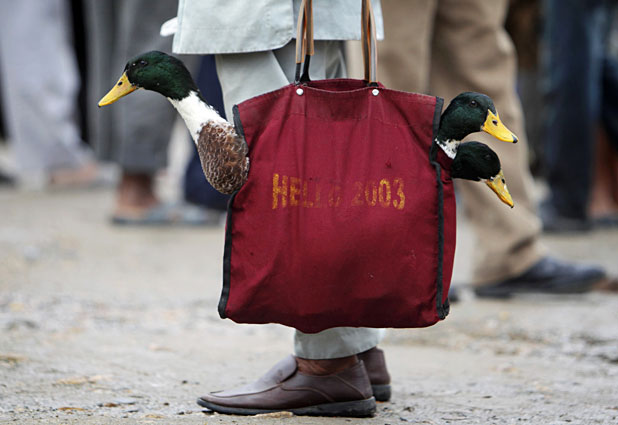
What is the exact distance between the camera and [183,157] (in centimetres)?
817

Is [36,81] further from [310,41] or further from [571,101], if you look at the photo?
[310,41]

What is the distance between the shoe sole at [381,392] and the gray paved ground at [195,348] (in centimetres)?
4

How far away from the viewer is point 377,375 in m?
2.26

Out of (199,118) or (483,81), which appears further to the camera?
(483,81)

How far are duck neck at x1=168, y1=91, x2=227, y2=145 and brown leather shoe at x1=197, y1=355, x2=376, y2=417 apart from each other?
56 cm

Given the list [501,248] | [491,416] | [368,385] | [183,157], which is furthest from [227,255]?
[183,157]

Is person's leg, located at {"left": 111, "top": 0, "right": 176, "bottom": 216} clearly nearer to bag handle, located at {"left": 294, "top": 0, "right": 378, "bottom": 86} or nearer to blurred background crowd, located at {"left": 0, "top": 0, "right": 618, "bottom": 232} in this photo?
blurred background crowd, located at {"left": 0, "top": 0, "right": 618, "bottom": 232}

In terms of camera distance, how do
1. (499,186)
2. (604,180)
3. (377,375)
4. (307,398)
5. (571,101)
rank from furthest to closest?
(604,180) → (571,101) → (377,375) → (307,398) → (499,186)

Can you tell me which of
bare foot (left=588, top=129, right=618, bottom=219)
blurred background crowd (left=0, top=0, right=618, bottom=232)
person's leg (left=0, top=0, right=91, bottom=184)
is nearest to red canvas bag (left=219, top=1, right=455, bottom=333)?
blurred background crowd (left=0, top=0, right=618, bottom=232)

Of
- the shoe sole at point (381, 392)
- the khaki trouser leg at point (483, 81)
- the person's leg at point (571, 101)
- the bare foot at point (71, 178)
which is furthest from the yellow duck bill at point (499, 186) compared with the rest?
the bare foot at point (71, 178)

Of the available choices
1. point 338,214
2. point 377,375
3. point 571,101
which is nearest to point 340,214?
point 338,214

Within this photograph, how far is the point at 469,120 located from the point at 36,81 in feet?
14.4

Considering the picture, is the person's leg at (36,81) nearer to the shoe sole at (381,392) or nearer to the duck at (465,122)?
the shoe sole at (381,392)

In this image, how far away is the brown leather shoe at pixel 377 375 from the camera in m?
2.26
